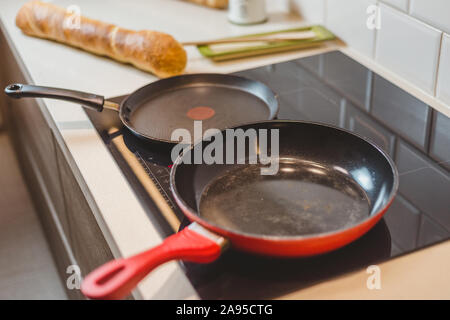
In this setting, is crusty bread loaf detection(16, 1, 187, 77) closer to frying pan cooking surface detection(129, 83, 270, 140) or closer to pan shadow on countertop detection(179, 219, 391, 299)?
frying pan cooking surface detection(129, 83, 270, 140)

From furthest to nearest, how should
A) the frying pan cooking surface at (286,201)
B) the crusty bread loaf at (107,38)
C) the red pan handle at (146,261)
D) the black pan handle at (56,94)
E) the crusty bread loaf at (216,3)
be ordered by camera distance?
the crusty bread loaf at (216,3)
the crusty bread loaf at (107,38)
the black pan handle at (56,94)
the frying pan cooking surface at (286,201)
the red pan handle at (146,261)

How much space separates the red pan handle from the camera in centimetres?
47

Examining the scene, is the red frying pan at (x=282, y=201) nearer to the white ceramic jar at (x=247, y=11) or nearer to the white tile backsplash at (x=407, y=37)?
the white tile backsplash at (x=407, y=37)

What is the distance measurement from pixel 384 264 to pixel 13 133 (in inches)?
61.5

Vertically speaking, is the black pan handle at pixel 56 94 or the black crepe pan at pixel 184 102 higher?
the black pan handle at pixel 56 94

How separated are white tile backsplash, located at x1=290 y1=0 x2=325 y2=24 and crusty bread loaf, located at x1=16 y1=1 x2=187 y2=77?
333mm

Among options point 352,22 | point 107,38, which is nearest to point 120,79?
point 107,38

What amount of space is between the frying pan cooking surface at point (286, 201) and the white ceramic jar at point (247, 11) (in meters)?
0.56

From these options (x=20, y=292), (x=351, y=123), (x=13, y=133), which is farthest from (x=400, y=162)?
(x=13, y=133)

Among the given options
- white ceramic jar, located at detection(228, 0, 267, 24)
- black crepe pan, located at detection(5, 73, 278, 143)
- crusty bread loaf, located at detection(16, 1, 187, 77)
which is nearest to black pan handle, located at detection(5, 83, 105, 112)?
black crepe pan, located at detection(5, 73, 278, 143)

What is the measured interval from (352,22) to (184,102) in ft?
1.24

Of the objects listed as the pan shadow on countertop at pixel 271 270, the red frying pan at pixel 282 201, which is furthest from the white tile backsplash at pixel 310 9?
the pan shadow on countertop at pixel 271 270

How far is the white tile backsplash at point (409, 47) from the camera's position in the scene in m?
0.87
